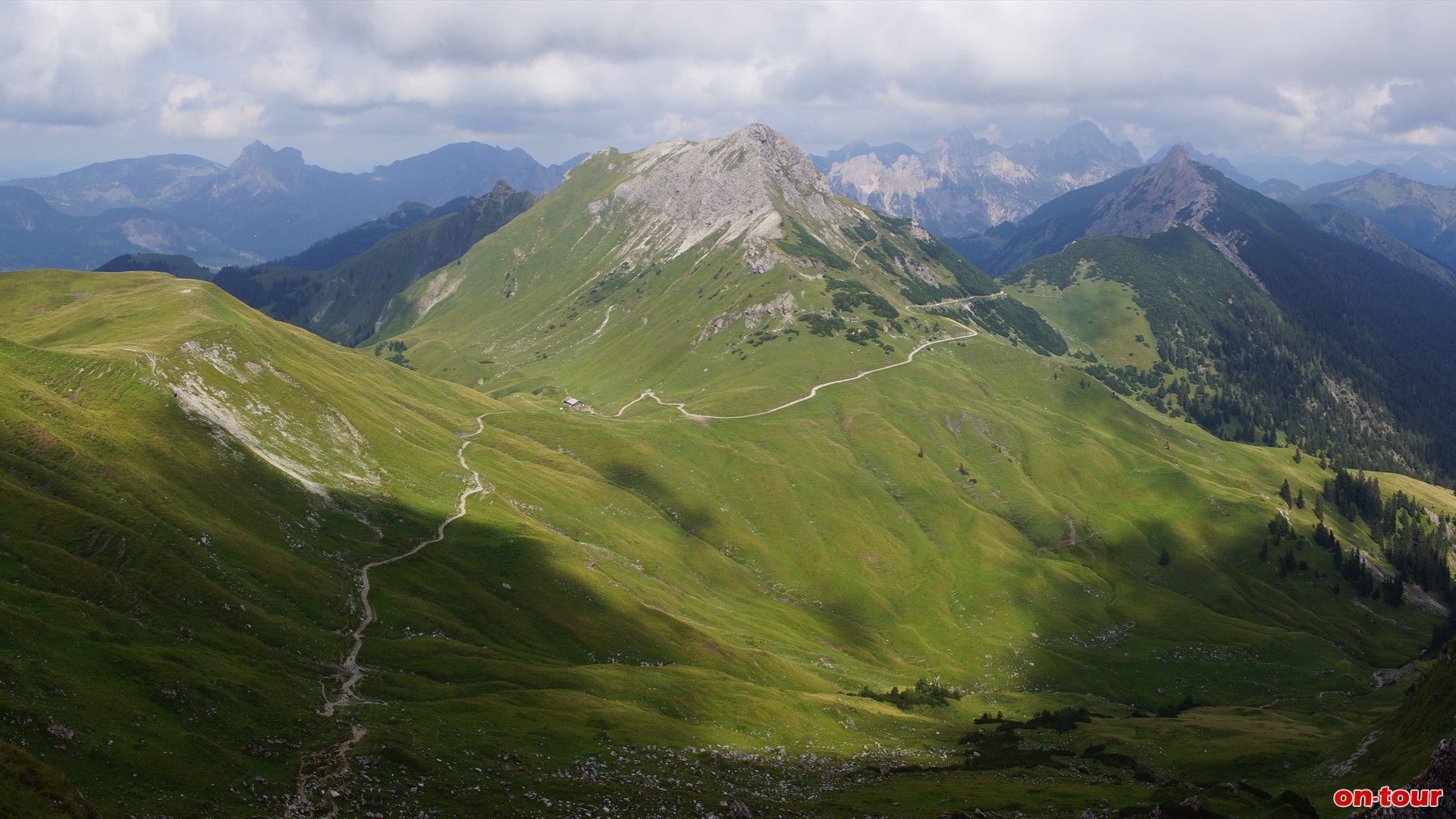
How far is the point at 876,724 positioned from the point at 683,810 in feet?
213

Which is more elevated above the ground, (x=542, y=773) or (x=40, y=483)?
(x=40, y=483)

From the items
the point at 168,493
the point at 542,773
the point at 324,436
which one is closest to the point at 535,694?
the point at 542,773

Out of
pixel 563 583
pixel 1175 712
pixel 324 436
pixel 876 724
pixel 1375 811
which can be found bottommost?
pixel 1175 712

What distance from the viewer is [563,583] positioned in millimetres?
149375

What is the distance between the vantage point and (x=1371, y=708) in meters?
156

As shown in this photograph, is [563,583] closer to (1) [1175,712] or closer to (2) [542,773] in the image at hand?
(2) [542,773]

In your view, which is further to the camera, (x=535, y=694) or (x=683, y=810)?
(x=535, y=694)

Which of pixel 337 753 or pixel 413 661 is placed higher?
pixel 337 753

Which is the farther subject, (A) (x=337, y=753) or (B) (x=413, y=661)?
(B) (x=413, y=661)

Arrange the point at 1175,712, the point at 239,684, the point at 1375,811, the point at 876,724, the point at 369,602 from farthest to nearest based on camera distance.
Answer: the point at 1175,712 < the point at 876,724 < the point at 369,602 < the point at 239,684 < the point at 1375,811

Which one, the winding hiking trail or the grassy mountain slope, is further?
the grassy mountain slope

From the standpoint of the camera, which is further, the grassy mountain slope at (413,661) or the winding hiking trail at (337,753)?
the grassy mountain slope at (413,661)

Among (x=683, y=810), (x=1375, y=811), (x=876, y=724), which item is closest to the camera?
(x=1375, y=811)

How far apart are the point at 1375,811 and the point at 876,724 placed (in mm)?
74626
